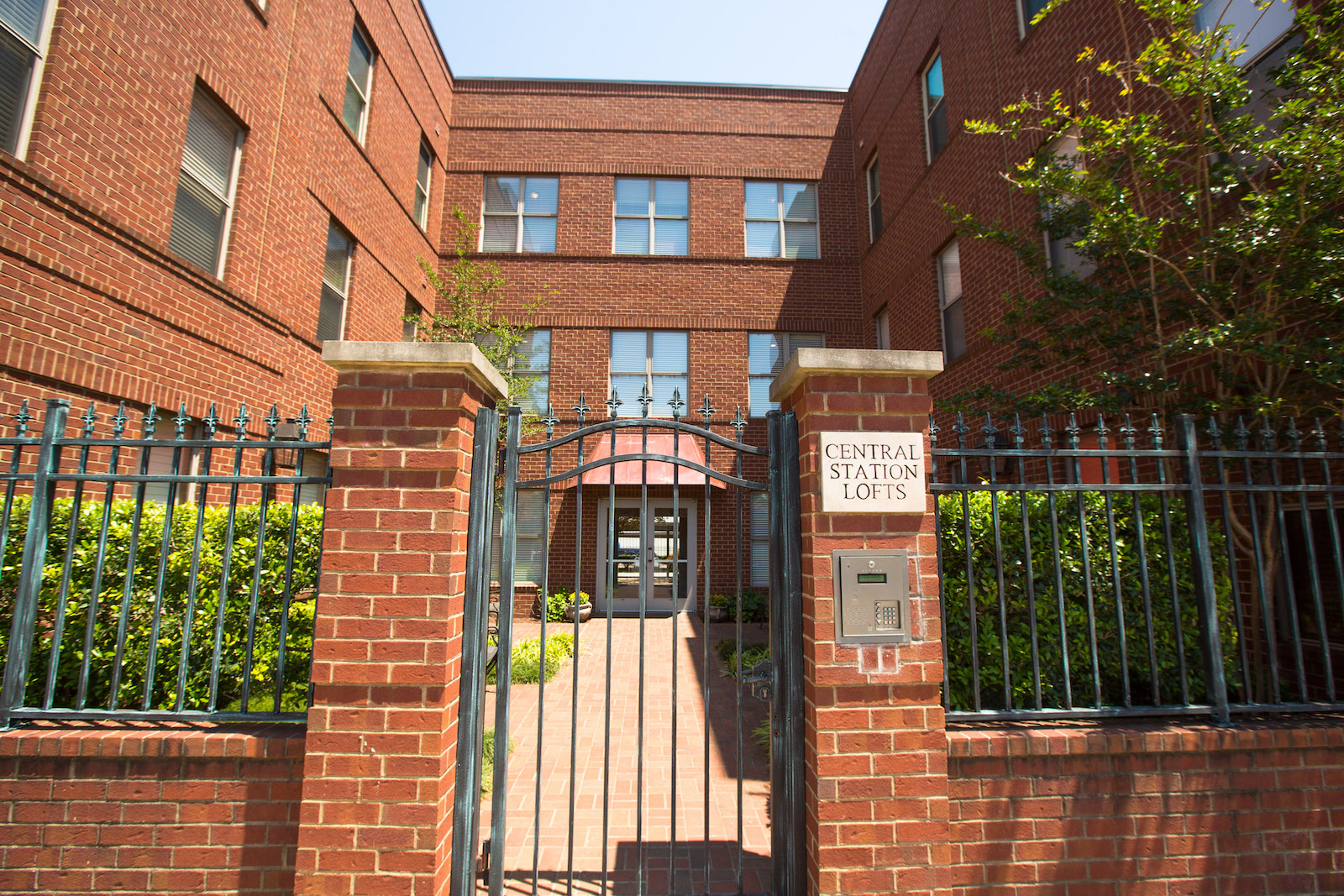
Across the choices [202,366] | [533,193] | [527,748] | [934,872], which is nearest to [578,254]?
[533,193]

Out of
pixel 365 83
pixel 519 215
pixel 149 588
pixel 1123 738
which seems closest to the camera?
pixel 1123 738

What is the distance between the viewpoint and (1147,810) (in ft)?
8.54

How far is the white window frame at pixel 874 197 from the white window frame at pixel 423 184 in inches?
349

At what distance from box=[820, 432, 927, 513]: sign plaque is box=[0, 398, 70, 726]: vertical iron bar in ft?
10.7

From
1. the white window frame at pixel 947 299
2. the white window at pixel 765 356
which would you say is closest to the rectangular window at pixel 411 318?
the white window at pixel 765 356

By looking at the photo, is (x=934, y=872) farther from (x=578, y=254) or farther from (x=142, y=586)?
(x=578, y=254)

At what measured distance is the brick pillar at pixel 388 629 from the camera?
2295mm

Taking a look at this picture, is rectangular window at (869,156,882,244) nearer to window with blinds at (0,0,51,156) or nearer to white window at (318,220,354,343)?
white window at (318,220,354,343)

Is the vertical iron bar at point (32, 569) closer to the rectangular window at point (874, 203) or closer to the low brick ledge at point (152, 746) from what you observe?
the low brick ledge at point (152, 746)

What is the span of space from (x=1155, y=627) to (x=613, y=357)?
1018 centimetres

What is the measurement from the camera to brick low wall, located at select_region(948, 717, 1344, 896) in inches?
100.0

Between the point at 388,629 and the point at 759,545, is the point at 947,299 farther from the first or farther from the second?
the point at 388,629

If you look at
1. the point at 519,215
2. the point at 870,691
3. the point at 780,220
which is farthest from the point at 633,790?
the point at 780,220

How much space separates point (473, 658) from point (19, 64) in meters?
5.92
